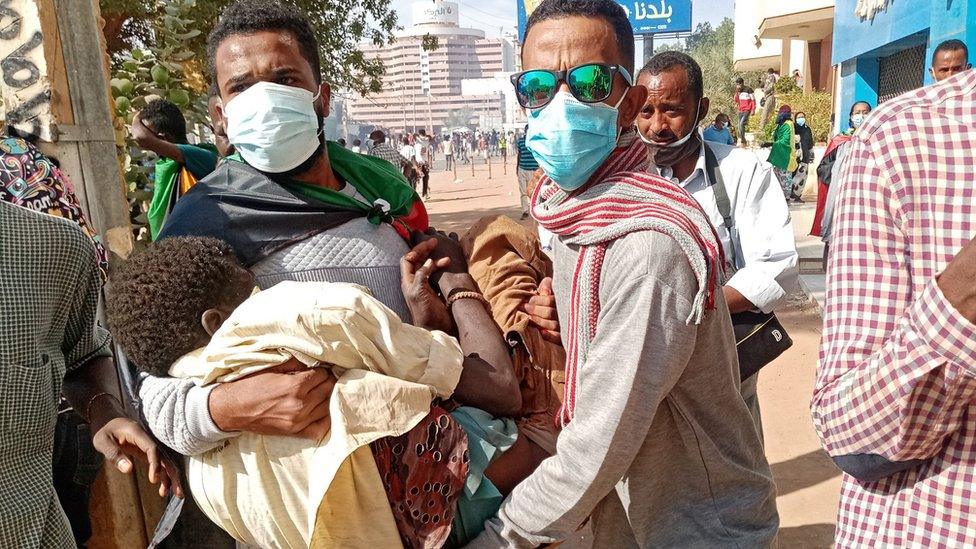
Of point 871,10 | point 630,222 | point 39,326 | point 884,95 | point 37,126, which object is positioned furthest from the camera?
point 884,95

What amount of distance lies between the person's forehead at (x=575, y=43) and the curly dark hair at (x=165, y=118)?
10.6 ft

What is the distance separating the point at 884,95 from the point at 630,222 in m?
14.2

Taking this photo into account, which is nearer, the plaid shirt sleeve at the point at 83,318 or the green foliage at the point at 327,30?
the plaid shirt sleeve at the point at 83,318

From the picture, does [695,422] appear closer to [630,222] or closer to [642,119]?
[630,222]

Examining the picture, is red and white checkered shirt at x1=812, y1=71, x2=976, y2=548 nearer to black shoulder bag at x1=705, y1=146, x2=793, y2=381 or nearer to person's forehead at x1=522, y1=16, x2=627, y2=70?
A: person's forehead at x1=522, y1=16, x2=627, y2=70

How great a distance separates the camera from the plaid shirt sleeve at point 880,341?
34.9 inches

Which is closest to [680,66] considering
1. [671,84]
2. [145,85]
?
[671,84]

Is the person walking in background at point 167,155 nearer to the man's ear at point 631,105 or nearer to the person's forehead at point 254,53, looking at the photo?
the person's forehead at point 254,53

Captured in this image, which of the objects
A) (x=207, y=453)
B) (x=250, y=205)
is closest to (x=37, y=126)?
(x=250, y=205)

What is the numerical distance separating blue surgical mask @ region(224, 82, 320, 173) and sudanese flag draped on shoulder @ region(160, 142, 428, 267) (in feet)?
0.21

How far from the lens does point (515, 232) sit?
1.81 metres

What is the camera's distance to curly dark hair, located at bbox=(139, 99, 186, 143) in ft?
12.8

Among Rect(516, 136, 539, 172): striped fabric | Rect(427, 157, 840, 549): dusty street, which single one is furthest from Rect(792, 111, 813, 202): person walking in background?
Rect(516, 136, 539, 172): striped fabric

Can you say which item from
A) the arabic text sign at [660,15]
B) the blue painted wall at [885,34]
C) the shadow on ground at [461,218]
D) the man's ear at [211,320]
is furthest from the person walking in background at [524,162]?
the arabic text sign at [660,15]
